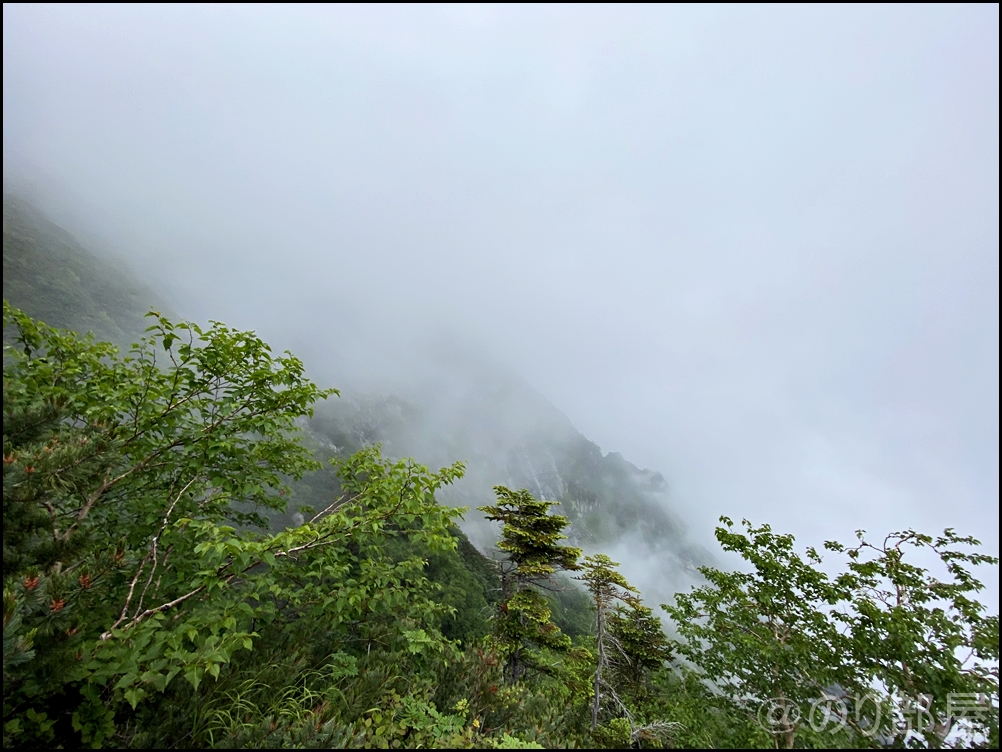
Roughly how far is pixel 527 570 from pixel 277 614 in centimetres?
920

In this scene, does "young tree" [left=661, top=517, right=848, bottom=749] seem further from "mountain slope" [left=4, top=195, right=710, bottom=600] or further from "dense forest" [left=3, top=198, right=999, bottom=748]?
"mountain slope" [left=4, top=195, right=710, bottom=600]

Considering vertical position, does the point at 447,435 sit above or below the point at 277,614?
above

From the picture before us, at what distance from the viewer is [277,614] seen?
614 centimetres

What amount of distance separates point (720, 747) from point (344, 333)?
5814 inches

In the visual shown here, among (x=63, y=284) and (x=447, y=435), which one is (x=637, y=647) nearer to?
(x=63, y=284)

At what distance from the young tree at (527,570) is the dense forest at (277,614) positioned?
584 cm

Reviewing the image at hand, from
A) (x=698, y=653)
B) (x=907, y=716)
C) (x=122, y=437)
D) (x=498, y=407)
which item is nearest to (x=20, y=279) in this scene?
(x=122, y=437)

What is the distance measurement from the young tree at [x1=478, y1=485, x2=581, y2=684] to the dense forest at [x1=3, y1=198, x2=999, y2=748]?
5.84 m

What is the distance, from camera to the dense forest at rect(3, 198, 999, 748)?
13.3 ft

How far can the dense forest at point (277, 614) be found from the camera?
4.05 meters

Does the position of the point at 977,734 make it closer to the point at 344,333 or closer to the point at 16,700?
the point at 16,700

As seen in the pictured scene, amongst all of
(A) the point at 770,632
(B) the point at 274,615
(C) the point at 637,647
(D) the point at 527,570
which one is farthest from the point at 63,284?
(A) the point at 770,632

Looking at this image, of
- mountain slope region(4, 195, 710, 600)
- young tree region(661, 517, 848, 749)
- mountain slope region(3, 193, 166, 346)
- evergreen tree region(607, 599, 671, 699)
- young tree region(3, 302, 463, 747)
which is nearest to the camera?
young tree region(3, 302, 463, 747)

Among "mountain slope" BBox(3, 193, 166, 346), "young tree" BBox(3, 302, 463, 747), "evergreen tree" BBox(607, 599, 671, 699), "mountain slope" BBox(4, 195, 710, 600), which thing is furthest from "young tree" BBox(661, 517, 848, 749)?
"mountain slope" BBox(3, 193, 166, 346)
